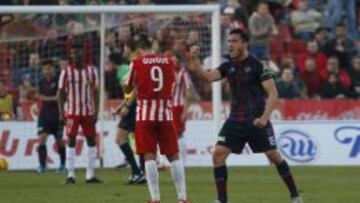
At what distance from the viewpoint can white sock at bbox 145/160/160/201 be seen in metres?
14.8

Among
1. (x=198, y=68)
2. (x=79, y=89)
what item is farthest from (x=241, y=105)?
(x=79, y=89)

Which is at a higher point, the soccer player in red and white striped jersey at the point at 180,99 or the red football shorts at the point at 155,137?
the red football shorts at the point at 155,137

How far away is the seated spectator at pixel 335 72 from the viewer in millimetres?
27906

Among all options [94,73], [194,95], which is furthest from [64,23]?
[94,73]

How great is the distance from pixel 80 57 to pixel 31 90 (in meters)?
6.09

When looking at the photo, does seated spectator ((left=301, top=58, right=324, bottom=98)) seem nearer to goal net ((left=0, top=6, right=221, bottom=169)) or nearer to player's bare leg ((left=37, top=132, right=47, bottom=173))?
goal net ((left=0, top=6, right=221, bottom=169))

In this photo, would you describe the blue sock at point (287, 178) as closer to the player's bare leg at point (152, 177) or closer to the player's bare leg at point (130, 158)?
the player's bare leg at point (152, 177)

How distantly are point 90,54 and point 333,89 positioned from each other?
5.90 m

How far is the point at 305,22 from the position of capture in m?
30.3

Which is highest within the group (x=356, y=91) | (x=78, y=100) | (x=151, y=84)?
(x=151, y=84)

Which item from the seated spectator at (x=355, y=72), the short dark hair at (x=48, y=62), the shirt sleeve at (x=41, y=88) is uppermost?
the short dark hair at (x=48, y=62)

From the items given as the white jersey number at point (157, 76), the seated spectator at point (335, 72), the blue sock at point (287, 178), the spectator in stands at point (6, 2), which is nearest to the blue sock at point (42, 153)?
the spectator in stands at point (6, 2)

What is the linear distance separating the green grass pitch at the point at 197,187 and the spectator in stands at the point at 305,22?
7134mm

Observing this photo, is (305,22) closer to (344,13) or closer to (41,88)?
(344,13)
